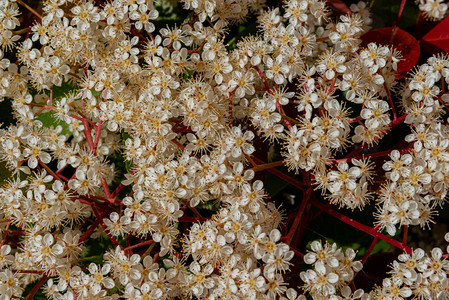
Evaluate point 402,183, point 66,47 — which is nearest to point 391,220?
point 402,183

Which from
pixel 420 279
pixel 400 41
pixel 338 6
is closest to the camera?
pixel 420 279

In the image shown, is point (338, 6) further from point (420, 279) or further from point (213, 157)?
point (420, 279)

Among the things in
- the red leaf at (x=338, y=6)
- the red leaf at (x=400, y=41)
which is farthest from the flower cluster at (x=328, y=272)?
the red leaf at (x=338, y=6)

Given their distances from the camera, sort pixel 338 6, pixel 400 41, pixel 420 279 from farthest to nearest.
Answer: pixel 338 6, pixel 400 41, pixel 420 279

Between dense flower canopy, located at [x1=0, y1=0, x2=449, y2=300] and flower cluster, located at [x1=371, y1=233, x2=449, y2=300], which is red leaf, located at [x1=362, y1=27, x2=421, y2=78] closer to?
dense flower canopy, located at [x1=0, y1=0, x2=449, y2=300]

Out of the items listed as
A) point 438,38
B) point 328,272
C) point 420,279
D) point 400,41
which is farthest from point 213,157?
point 438,38

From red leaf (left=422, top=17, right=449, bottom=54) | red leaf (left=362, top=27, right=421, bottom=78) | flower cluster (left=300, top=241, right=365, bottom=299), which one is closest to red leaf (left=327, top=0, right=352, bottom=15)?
red leaf (left=362, top=27, right=421, bottom=78)

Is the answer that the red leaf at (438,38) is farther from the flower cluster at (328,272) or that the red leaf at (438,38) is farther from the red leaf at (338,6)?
the flower cluster at (328,272)

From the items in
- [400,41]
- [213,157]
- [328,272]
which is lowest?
[328,272]

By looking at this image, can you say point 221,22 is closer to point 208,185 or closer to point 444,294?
point 208,185
